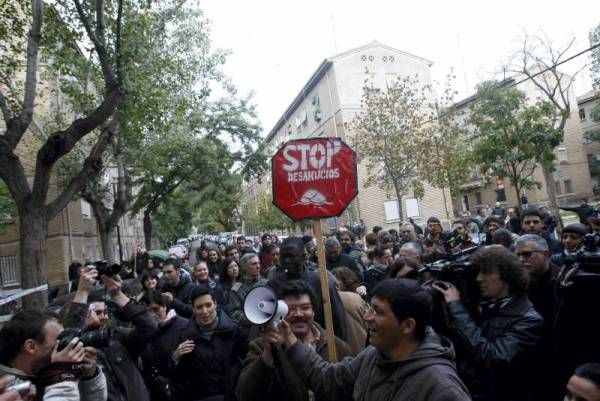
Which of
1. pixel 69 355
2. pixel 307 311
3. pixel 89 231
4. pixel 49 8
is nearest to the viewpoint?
pixel 69 355

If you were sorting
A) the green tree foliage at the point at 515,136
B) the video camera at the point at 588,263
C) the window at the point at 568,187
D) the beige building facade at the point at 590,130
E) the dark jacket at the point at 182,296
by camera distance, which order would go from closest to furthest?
1. the video camera at the point at 588,263
2. the dark jacket at the point at 182,296
3. the green tree foliage at the point at 515,136
4. the beige building facade at the point at 590,130
5. the window at the point at 568,187

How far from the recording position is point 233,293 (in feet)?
19.9

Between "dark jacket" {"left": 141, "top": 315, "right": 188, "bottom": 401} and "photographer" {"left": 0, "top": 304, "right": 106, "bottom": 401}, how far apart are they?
1.26 m

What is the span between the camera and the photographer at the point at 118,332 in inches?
137

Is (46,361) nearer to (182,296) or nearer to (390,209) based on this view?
(182,296)

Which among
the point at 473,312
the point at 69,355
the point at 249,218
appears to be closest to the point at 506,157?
the point at 473,312

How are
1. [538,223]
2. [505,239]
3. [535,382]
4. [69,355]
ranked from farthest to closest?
1. [538,223]
2. [505,239]
3. [535,382]
4. [69,355]

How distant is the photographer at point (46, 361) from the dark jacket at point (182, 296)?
2.70 metres

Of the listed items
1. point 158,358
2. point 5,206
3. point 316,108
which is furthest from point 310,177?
point 316,108

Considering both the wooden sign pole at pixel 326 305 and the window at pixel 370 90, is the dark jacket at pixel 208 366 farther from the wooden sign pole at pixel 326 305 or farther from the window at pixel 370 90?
the window at pixel 370 90

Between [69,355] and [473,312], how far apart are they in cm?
228

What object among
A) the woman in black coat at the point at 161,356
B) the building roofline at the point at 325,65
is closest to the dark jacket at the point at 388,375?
the woman in black coat at the point at 161,356

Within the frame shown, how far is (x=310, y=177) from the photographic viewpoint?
13.3ft

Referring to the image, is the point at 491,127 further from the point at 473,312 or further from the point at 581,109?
the point at 581,109
